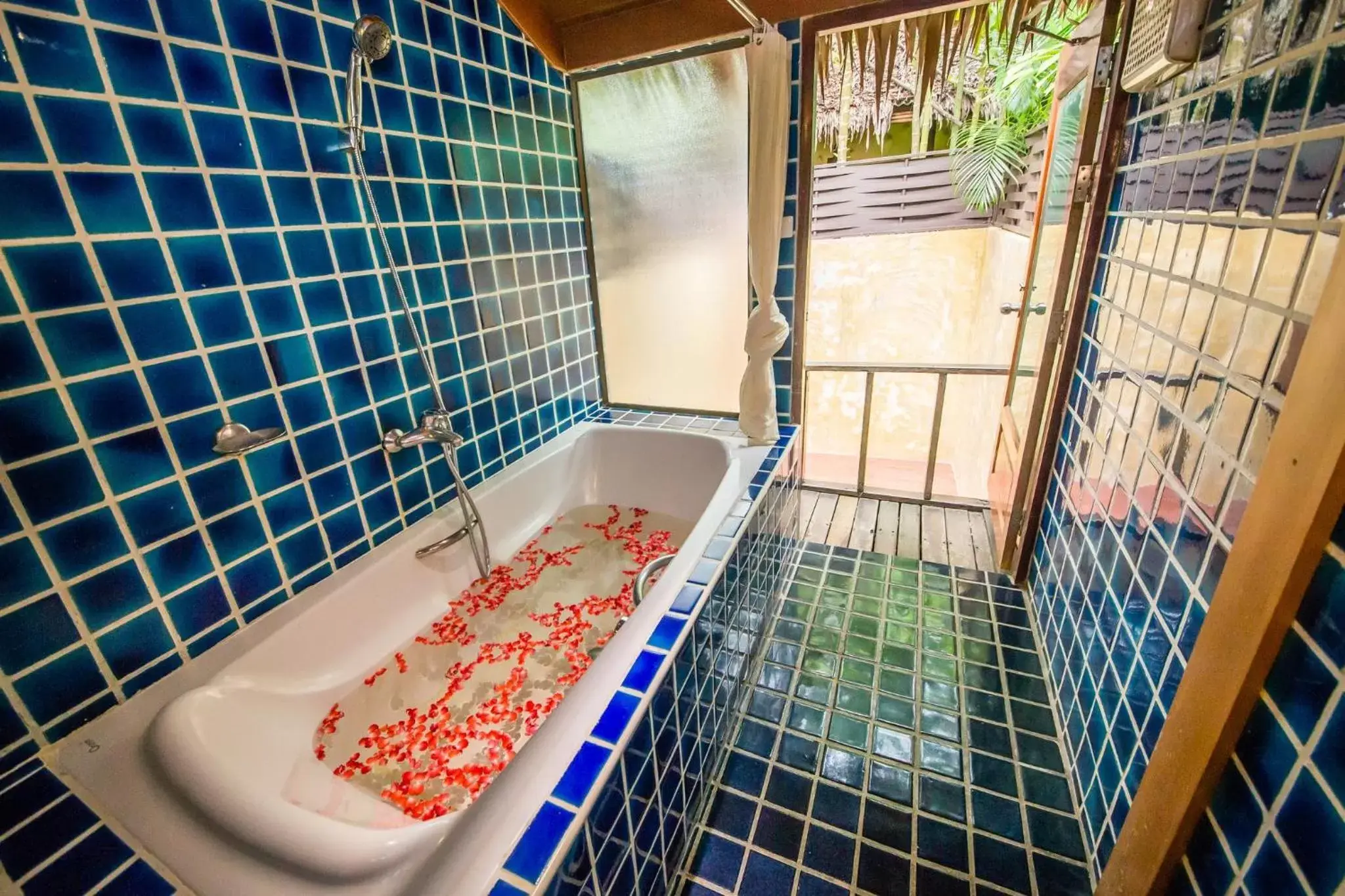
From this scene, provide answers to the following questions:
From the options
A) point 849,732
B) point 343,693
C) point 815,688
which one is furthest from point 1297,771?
point 343,693

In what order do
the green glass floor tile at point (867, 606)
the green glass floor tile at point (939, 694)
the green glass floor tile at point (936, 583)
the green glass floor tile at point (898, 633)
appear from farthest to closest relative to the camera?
the green glass floor tile at point (936, 583), the green glass floor tile at point (867, 606), the green glass floor tile at point (898, 633), the green glass floor tile at point (939, 694)

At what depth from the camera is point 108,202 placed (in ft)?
3.22

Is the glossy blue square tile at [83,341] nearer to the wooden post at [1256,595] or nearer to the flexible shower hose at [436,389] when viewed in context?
the flexible shower hose at [436,389]

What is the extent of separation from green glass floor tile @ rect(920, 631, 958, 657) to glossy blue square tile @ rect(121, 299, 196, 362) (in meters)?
2.10

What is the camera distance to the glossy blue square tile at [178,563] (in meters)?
1.08

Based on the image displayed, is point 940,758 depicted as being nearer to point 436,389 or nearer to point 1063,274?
point 1063,274

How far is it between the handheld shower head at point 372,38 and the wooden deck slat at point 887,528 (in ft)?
7.46

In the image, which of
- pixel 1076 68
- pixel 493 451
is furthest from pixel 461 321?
pixel 1076 68

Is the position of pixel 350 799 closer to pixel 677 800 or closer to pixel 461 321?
pixel 677 800

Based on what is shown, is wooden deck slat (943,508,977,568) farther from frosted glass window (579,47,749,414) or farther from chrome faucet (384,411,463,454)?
chrome faucet (384,411,463,454)

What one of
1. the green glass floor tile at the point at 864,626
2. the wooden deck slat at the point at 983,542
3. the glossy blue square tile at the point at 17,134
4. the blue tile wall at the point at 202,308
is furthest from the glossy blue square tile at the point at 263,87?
the wooden deck slat at the point at 983,542

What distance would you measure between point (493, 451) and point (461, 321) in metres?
0.46

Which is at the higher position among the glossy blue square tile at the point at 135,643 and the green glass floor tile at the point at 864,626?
the glossy blue square tile at the point at 135,643

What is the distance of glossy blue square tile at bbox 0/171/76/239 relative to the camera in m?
0.87
